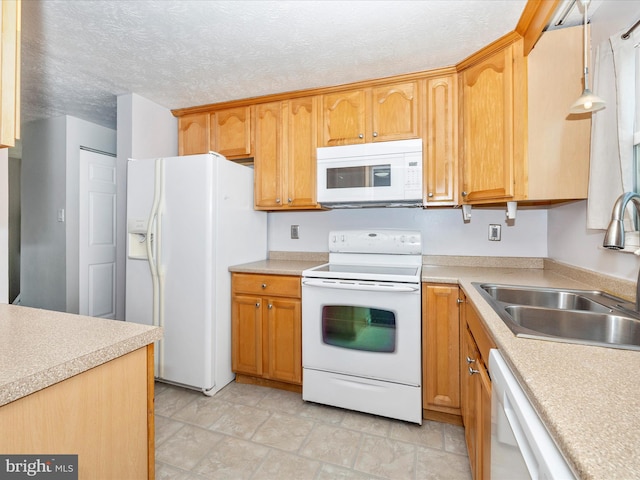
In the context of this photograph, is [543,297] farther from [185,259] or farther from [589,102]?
[185,259]

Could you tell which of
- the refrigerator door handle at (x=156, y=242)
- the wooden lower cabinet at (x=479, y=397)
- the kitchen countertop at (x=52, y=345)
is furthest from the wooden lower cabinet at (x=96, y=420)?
the refrigerator door handle at (x=156, y=242)

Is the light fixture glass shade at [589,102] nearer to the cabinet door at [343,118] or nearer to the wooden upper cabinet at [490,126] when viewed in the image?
the wooden upper cabinet at [490,126]

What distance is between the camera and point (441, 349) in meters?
1.84

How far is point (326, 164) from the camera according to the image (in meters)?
2.28

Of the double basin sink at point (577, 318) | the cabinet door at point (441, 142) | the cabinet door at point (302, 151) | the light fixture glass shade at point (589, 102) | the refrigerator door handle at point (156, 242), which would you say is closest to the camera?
the double basin sink at point (577, 318)

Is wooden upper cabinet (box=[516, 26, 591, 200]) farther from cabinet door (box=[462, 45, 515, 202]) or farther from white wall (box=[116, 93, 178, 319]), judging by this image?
white wall (box=[116, 93, 178, 319])

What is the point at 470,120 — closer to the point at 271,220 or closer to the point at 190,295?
the point at 271,220

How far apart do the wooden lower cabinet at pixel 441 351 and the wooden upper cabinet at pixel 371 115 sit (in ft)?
3.61

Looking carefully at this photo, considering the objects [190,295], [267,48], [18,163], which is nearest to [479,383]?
[190,295]

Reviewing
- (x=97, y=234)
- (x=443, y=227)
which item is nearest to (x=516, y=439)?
(x=443, y=227)

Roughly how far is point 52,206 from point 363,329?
3.25 meters

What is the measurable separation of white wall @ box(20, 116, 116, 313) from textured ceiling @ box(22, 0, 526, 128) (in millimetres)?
648

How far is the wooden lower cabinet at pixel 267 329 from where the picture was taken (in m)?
2.16

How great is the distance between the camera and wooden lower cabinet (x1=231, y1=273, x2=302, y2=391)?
2162mm
